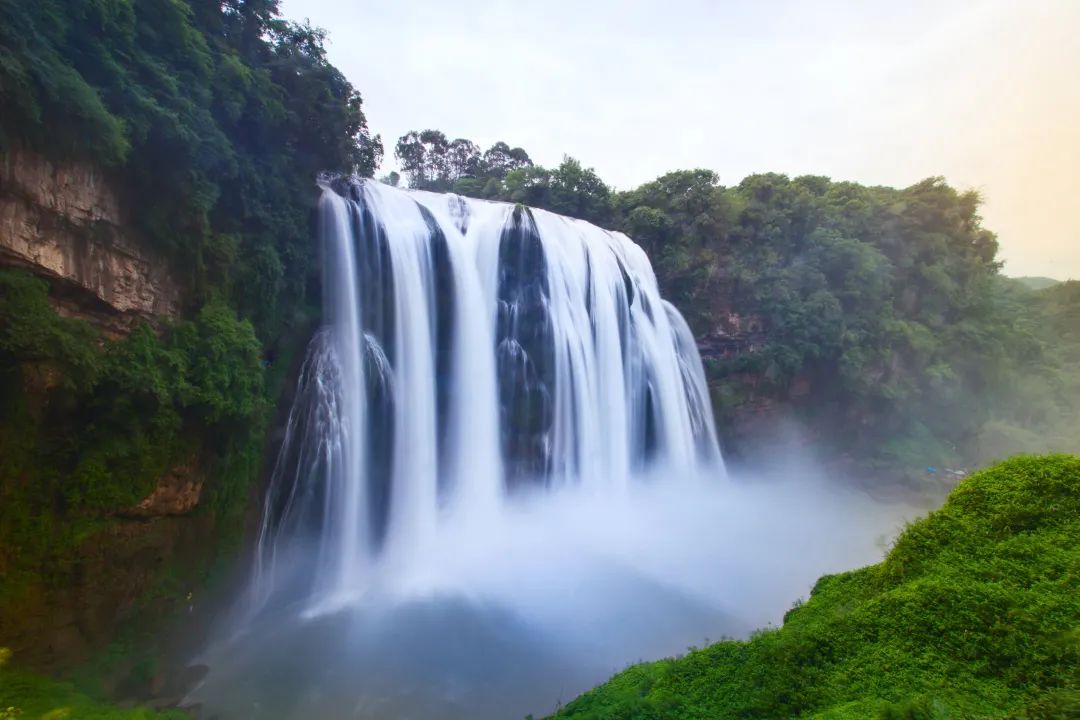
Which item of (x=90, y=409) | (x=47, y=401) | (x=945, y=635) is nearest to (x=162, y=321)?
(x=90, y=409)

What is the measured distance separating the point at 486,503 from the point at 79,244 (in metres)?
9.43

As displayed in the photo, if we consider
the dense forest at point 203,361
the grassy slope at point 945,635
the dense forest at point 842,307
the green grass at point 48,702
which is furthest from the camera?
the dense forest at point 842,307

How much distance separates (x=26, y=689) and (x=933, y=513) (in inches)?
369

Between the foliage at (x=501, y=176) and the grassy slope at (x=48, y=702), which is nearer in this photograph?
the grassy slope at (x=48, y=702)

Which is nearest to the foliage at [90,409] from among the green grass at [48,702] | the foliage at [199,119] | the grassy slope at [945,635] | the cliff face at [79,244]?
the cliff face at [79,244]

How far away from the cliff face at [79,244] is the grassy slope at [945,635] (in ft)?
27.0

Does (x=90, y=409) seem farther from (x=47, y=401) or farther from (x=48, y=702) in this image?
(x=48, y=702)

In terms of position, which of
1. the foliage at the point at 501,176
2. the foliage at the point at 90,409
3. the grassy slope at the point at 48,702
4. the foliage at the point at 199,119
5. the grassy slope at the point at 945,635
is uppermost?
the foliage at the point at 501,176

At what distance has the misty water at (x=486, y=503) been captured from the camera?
824 cm

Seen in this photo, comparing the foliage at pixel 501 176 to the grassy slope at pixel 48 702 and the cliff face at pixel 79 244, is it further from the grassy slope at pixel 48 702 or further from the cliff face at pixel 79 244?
the grassy slope at pixel 48 702

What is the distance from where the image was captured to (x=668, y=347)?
1817 cm

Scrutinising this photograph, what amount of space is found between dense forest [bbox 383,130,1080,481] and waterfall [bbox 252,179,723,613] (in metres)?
4.23

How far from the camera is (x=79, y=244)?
6.71 meters

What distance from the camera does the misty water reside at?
27.0 feet
